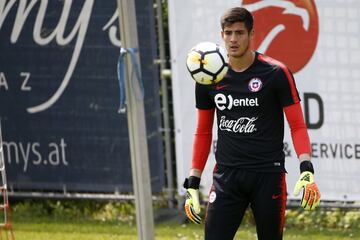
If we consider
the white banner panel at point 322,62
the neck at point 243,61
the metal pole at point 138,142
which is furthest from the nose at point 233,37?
the white banner panel at point 322,62

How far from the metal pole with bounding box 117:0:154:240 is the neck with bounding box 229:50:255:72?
1110 millimetres

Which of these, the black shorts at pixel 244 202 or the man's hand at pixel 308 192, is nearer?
the man's hand at pixel 308 192

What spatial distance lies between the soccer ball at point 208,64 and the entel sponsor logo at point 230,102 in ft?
0.38

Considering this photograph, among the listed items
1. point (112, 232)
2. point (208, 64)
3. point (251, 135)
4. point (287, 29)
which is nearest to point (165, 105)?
point (112, 232)

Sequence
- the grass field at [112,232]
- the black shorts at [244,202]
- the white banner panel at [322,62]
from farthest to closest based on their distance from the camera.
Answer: the grass field at [112,232] < the white banner panel at [322,62] < the black shorts at [244,202]

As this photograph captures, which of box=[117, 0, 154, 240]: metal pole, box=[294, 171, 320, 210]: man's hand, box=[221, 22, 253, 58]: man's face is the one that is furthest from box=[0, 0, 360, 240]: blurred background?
box=[294, 171, 320, 210]: man's hand

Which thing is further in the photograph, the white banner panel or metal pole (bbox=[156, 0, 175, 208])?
metal pole (bbox=[156, 0, 175, 208])

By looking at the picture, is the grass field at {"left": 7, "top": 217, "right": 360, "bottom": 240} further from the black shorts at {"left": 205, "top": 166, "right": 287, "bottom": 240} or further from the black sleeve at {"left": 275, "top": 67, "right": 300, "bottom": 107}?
the black sleeve at {"left": 275, "top": 67, "right": 300, "bottom": 107}

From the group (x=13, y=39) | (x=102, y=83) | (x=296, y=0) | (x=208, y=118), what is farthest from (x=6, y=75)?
(x=208, y=118)

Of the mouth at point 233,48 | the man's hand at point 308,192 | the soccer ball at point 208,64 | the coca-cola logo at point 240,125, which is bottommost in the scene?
the man's hand at point 308,192

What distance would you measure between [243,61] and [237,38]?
0.55 ft

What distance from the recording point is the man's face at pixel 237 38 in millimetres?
6742

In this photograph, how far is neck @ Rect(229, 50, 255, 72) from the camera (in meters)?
6.81

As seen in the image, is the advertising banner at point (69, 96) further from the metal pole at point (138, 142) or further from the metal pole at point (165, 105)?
the metal pole at point (138, 142)
